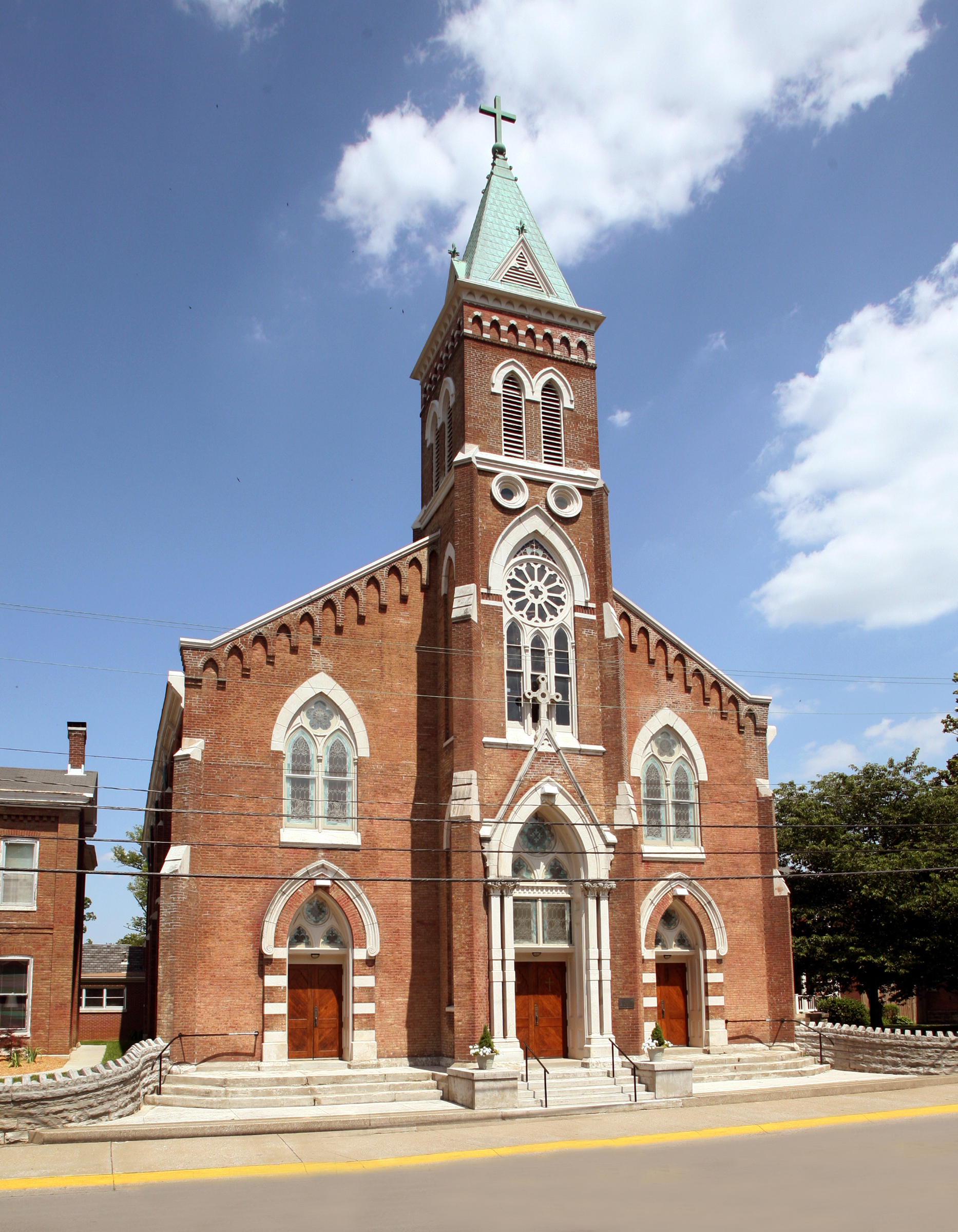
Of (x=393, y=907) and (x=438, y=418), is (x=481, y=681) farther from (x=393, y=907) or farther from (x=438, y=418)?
(x=438, y=418)

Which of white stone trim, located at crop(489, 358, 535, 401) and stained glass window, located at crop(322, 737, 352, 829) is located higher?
white stone trim, located at crop(489, 358, 535, 401)

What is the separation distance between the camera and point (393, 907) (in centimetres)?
2495

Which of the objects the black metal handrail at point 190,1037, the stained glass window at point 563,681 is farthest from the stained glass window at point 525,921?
the black metal handrail at point 190,1037

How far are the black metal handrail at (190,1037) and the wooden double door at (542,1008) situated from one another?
5931 millimetres

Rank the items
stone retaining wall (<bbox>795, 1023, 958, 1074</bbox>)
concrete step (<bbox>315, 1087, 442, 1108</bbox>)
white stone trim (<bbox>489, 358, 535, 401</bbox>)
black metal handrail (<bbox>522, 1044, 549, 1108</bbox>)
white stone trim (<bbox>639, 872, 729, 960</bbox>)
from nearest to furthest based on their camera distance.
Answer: black metal handrail (<bbox>522, 1044, 549, 1108</bbox>) < concrete step (<bbox>315, 1087, 442, 1108</bbox>) < stone retaining wall (<bbox>795, 1023, 958, 1074</bbox>) < white stone trim (<bbox>639, 872, 729, 960</bbox>) < white stone trim (<bbox>489, 358, 535, 401</bbox>)

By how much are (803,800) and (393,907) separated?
20834 mm

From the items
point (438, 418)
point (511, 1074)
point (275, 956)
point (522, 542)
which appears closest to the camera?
point (511, 1074)

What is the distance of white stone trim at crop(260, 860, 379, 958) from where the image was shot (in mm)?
23562

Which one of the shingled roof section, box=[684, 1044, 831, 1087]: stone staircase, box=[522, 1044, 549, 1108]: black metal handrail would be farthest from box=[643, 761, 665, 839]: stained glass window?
the shingled roof section

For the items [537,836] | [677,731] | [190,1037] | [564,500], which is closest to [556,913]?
[537,836]

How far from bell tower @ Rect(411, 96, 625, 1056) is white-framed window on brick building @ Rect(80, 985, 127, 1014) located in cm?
2134

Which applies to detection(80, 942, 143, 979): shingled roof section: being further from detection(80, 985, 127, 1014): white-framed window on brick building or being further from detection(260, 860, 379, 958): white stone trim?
detection(260, 860, 379, 958): white stone trim

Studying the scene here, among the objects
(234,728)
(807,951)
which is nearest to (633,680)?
(234,728)

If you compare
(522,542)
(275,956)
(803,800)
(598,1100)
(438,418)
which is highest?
(438,418)
